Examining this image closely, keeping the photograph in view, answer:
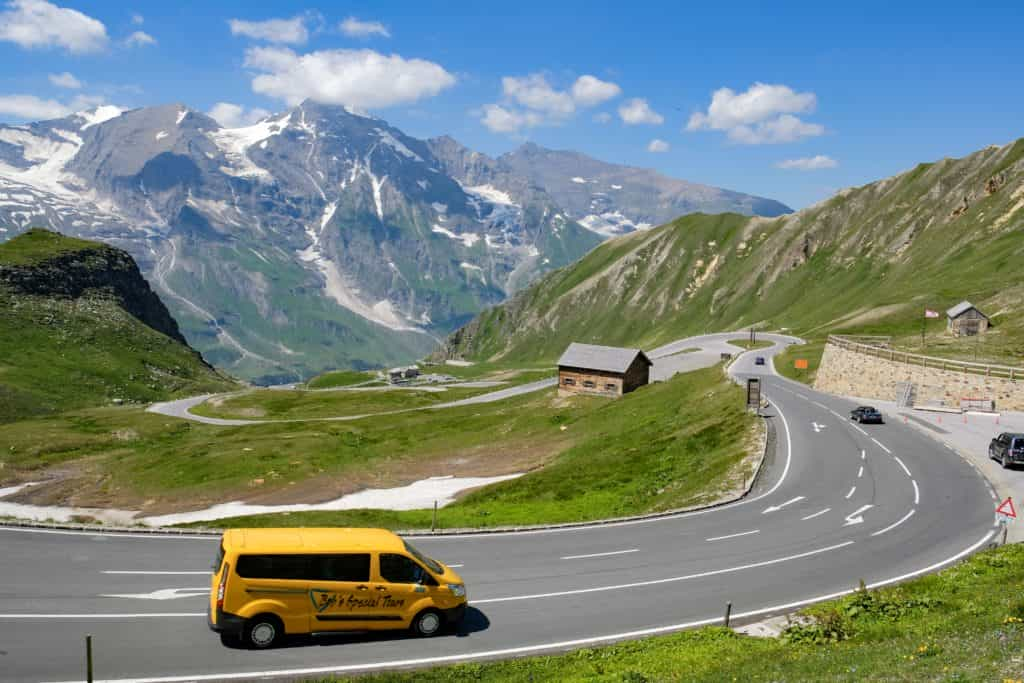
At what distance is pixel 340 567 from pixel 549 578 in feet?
28.8

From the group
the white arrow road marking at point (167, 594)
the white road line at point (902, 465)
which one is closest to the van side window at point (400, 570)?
the white arrow road marking at point (167, 594)

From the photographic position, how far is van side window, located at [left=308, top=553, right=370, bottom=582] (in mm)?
20844

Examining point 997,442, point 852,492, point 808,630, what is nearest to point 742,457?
point 852,492

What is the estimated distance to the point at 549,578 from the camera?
88.2 ft

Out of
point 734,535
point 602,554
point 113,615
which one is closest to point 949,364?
point 734,535

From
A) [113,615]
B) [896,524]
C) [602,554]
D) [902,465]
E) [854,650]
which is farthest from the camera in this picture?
[902,465]

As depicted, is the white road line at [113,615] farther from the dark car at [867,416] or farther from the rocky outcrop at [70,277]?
the rocky outcrop at [70,277]

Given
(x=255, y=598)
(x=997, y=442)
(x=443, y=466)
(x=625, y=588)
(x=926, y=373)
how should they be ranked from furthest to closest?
(x=443, y=466) → (x=926, y=373) → (x=997, y=442) → (x=625, y=588) → (x=255, y=598)

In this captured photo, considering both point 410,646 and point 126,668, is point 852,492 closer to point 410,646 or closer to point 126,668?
point 410,646

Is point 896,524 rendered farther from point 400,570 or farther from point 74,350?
point 74,350

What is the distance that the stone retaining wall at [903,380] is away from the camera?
2441 inches

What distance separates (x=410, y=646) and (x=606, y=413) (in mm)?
68000

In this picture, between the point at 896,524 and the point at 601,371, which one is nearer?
the point at 896,524

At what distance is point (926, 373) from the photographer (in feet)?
224
